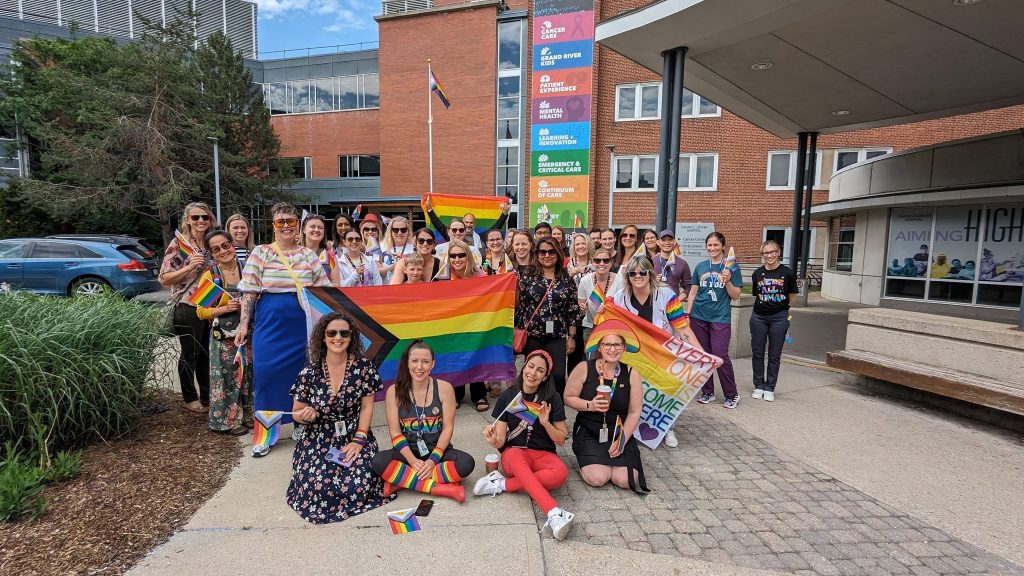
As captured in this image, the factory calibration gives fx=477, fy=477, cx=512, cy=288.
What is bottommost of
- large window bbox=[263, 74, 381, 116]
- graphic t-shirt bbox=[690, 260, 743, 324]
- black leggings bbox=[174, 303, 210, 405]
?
black leggings bbox=[174, 303, 210, 405]

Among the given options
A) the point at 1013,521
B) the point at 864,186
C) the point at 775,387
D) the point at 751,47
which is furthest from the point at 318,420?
the point at 864,186

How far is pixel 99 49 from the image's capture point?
24.8 m

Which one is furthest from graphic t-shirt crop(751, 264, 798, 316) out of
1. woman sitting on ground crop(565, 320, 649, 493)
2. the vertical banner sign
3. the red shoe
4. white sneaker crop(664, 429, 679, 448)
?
the vertical banner sign

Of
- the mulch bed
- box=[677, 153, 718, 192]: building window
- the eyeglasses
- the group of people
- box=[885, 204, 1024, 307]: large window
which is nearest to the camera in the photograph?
the mulch bed

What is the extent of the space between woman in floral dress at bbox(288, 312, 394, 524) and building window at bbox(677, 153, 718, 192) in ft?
71.5

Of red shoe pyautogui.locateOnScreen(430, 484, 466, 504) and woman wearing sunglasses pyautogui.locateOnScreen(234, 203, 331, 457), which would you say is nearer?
red shoe pyautogui.locateOnScreen(430, 484, 466, 504)

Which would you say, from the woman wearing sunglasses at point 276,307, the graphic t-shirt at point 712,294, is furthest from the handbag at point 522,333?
the graphic t-shirt at point 712,294

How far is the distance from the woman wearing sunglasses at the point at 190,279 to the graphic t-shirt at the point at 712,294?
16.8 ft

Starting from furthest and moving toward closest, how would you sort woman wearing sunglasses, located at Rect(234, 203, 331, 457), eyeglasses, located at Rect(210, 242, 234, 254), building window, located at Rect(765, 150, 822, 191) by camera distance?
building window, located at Rect(765, 150, 822, 191) → eyeglasses, located at Rect(210, 242, 234, 254) → woman wearing sunglasses, located at Rect(234, 203, 331, 457)

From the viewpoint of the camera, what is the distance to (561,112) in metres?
23.7

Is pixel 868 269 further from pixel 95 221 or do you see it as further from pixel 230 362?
pixel 95 221

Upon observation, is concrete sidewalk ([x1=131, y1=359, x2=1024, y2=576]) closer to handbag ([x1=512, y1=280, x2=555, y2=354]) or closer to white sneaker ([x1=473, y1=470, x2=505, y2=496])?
white sneaker ([x1=473, y1=470, x2=505, y2=496])

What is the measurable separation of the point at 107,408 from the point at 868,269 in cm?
1779

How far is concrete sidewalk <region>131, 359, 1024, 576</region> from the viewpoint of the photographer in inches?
104
